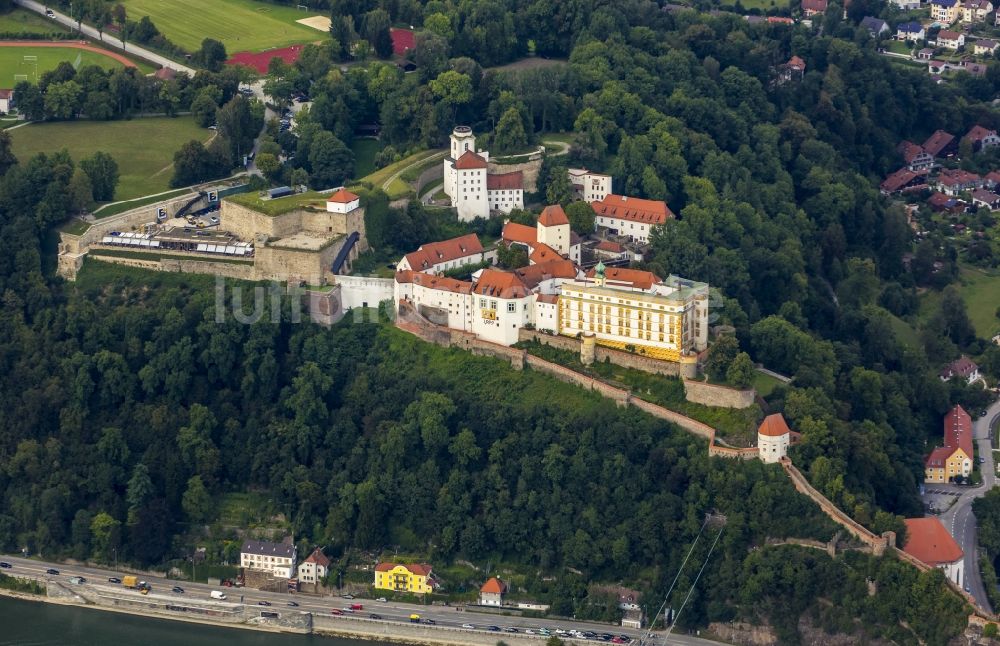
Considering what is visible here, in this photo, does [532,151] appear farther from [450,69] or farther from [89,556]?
[89,556]

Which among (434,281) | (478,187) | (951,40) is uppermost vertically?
(951,40)

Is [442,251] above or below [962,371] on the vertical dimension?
above

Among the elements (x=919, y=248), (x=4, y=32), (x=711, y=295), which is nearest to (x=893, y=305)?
(x=919, y=248)

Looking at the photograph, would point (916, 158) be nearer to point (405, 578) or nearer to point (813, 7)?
point (813, 7)

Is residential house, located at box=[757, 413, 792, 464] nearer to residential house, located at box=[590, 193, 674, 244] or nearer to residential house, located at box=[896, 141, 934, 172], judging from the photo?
residential house, located at box=[590, 193, 674, 244]

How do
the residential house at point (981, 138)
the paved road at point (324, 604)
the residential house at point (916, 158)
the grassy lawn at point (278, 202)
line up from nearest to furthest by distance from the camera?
1. the paved road at point (324, 604)
2. the grassy lawn at point (278, 202)
3. the residential house at point (916, 158)
4. the residential house at point (981, 138)

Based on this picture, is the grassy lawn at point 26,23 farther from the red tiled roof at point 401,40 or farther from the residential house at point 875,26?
the residential house at point 875,26

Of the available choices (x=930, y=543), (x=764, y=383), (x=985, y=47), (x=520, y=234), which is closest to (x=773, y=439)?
(x=764, y=383)

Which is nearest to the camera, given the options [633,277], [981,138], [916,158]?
[633,277]

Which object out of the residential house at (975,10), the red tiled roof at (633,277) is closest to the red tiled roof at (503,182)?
the red tiled roof at (633,277)
